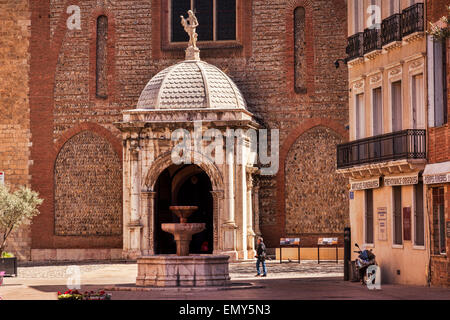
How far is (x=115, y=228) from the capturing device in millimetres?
55031

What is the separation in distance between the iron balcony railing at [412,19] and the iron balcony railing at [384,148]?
3.16m

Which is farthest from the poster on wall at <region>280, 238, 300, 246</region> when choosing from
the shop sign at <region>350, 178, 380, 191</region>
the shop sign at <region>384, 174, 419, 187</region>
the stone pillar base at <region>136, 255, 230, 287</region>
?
the stone pillar base at <region>136, 255, 230, 287</region>

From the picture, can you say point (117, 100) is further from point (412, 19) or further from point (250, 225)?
point (412, 19)

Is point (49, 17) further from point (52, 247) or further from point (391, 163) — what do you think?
point (391, 163)

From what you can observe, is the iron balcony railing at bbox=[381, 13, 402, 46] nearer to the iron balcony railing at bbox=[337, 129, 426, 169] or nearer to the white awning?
the iron balcony railing at bbox=[337, 129, 426, 169]

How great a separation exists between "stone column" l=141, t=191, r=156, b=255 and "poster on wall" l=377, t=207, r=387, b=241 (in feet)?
54.3

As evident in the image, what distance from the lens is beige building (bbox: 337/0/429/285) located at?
3312 cm

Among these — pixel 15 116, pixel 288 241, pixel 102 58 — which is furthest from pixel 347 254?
pixel 15 116

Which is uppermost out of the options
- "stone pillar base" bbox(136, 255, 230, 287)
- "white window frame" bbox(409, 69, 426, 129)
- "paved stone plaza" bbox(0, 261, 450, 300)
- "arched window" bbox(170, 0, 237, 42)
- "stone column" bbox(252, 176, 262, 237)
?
"arched window" bbox(170, 0, 237, 42)

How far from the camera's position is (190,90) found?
167 feet

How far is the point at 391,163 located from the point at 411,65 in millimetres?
3162

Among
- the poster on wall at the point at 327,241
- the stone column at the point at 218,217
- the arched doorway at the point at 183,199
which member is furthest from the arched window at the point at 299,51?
the poster on wall at the point at 327,241
